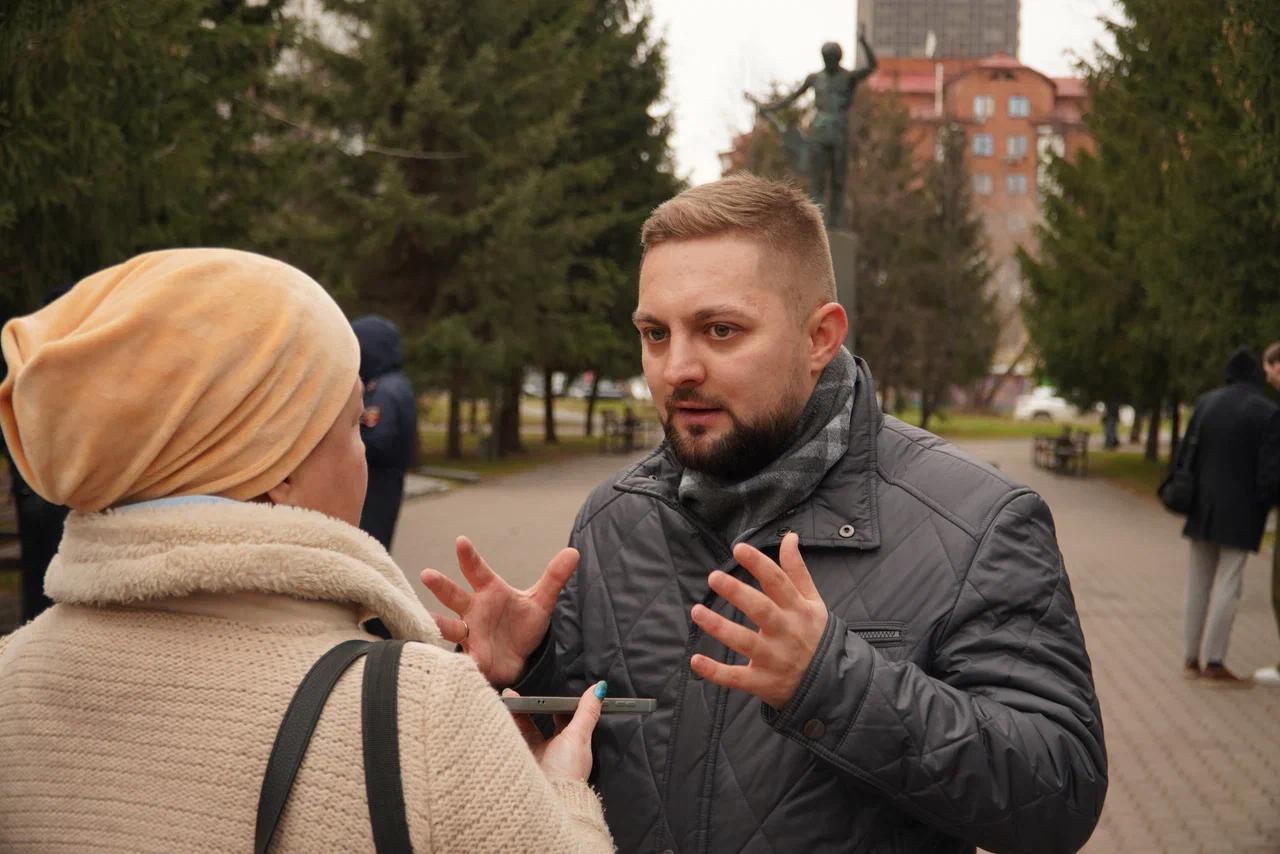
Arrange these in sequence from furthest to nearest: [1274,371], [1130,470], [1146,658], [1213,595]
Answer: [1130,470] < [1146,658] < [1213,595] < [1274,371]

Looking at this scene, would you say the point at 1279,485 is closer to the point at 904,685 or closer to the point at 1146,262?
the point at 904,685

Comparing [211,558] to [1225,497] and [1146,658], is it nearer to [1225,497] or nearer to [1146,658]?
[1225,497]

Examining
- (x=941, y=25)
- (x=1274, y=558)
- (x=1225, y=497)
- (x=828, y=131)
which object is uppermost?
(x=941, y=25)

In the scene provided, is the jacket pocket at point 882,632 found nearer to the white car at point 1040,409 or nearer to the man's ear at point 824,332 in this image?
the man's ear at point 824,332

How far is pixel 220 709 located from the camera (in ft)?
5.57

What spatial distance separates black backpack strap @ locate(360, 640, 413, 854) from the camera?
1621 millimetres

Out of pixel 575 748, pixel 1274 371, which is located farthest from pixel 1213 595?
pixel 575 748

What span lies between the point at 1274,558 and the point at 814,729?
7.06m

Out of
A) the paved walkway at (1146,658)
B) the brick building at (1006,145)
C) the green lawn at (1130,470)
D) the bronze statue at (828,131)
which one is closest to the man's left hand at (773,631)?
the paved walkway at (1146,658)

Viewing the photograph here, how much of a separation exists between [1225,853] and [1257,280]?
30.9ft

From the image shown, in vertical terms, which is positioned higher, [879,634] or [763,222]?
[763,222]

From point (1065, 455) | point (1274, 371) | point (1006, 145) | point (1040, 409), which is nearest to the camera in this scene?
point (1274, 371)

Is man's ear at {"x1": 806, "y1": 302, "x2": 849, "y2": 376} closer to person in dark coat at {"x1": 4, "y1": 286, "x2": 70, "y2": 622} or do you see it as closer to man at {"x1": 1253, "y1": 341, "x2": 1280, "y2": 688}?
A: person in dark coat at {"x1": 4, "y1": 286, "x2": 70, "y2": 622}

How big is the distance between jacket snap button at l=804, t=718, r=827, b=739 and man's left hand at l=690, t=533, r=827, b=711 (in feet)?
0.18
